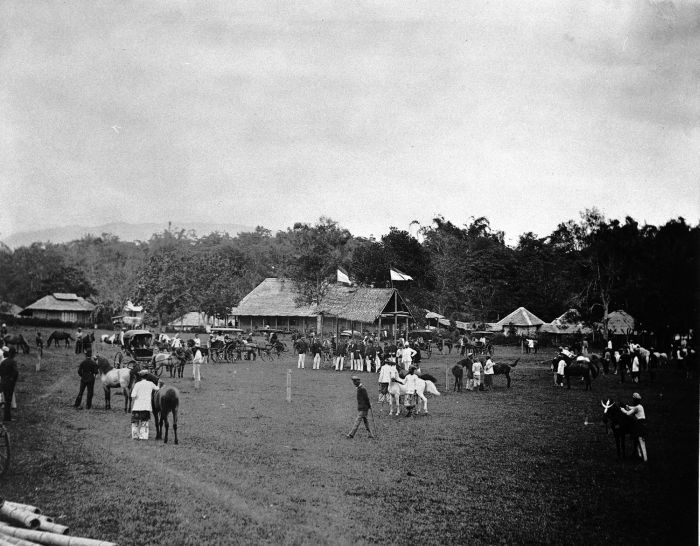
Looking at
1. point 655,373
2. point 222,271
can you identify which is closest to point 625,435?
point 655,373

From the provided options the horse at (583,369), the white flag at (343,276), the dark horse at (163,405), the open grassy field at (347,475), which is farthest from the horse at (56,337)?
the white flag at (343,276)

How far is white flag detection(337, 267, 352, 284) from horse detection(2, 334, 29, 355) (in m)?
16.1

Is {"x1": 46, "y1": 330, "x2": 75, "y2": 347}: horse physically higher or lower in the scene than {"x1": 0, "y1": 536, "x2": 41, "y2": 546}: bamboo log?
higher

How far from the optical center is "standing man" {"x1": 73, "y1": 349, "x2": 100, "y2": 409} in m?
11.8

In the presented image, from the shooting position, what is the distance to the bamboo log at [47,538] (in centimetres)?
689

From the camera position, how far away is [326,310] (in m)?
31.4

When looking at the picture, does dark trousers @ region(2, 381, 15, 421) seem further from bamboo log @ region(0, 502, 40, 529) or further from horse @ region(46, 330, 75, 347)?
bamboo log @ region(0, 502, 40, 529)

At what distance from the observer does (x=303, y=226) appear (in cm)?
1641

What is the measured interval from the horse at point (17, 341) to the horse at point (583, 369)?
12.0m

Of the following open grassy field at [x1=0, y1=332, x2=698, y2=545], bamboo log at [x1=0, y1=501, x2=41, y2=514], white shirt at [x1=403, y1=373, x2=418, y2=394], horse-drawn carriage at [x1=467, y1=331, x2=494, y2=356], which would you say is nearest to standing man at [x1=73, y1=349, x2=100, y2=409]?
open grassy field at [x1=0, y1=332, x2=698, y2=545]

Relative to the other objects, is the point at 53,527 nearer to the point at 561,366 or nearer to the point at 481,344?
the point at 561,366

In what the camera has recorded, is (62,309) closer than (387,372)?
Yes

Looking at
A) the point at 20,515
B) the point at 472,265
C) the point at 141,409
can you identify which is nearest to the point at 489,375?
the point at 472,265

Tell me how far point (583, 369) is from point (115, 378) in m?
10.9
